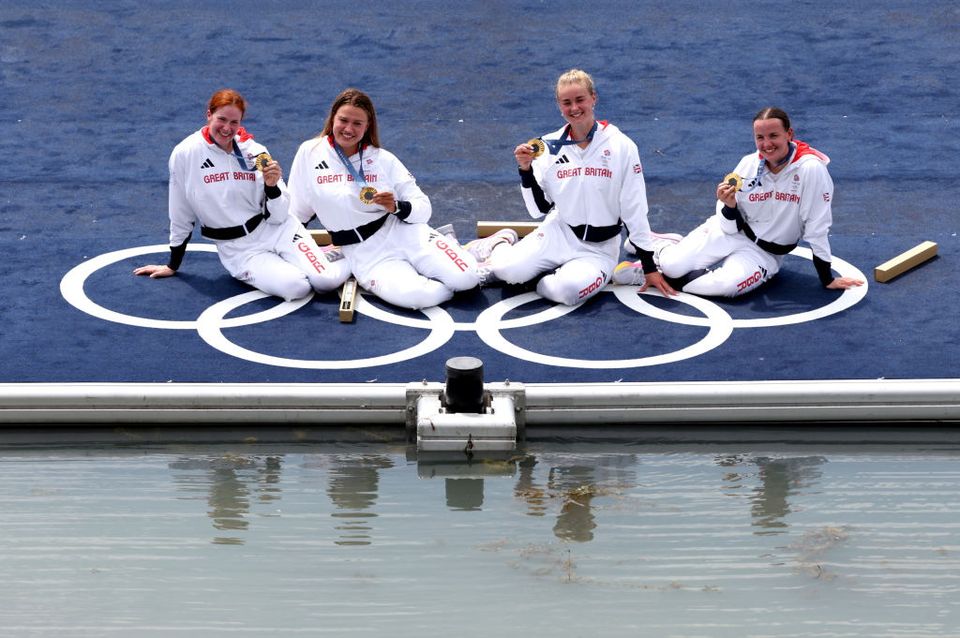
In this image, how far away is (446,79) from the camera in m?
13.9

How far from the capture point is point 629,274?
10.3 meters

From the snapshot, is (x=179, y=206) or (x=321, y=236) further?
(x=321, y=236)

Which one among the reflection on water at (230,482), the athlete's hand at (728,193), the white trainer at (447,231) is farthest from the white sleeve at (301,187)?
the athlete's hand at (728,193)

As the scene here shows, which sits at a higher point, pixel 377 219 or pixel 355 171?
pixel 355 171

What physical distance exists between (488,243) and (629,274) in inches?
39.6

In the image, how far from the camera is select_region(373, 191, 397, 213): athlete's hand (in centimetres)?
985

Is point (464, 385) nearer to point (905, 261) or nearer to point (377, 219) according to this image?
point (377, 219)

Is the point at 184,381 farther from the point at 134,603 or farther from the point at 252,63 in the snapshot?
the point at 252,63

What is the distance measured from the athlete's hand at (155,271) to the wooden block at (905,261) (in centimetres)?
470

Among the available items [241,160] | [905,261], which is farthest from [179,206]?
[905,261]

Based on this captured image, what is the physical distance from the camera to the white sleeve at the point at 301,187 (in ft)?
33.1

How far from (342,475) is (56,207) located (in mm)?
4148

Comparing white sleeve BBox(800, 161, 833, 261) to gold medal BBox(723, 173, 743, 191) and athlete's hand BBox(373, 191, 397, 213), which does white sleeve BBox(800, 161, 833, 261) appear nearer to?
gold medal BBox(723, 173, 743, 191)

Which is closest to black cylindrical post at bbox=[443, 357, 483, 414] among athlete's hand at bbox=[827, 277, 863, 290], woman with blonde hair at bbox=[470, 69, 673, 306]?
woman with blonde hair at bbox=[470, 69, 673, 306]
